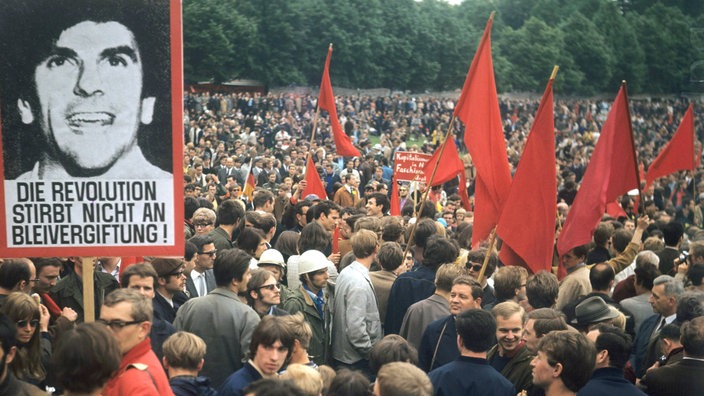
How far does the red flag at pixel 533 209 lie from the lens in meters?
8.98

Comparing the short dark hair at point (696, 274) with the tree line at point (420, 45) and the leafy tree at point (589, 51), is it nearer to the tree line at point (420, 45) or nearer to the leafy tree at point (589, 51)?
the tree line at point (420, 45)

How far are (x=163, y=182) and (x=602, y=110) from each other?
203ft

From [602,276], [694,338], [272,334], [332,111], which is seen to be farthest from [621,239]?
[272,334]

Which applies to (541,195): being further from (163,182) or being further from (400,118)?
(400,118)

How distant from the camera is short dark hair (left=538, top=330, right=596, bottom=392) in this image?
573cm

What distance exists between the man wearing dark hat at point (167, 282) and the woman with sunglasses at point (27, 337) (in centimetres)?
142

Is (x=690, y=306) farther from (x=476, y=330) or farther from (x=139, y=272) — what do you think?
(x=139, y=272)

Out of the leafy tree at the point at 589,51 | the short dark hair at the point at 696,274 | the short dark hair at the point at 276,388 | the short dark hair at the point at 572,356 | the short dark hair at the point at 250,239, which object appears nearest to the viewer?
the short dark hair at the point at 276,388

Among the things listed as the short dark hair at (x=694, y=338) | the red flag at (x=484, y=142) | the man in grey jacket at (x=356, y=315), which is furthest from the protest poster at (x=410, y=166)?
the short dark hair at (x=694, y=338)

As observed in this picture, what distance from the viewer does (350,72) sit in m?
65.2

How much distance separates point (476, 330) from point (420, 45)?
213 ft

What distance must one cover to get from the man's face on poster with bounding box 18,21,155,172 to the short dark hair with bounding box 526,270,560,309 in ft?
10.9

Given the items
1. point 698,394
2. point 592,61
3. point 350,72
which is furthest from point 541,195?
point 592,61

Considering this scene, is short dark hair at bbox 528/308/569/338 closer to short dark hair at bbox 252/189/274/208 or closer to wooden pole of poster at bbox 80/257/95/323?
wooden pole of poster at bbox 80/257/95/323
